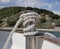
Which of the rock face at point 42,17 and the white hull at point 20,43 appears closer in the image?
the white hull at point 20,43

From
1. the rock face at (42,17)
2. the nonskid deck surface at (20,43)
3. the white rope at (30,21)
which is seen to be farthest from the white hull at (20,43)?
the rock face at (42,17)

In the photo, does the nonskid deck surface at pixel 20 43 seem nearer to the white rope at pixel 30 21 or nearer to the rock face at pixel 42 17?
the white rope at pixel 30 21

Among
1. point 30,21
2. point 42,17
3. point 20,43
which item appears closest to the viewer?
point 30,21

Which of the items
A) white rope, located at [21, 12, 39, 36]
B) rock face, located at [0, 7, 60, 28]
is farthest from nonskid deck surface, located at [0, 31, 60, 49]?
rock face, located at [0, 7, 60, 28]

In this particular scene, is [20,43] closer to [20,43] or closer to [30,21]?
[20,43]

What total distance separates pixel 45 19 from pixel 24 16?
100 ft

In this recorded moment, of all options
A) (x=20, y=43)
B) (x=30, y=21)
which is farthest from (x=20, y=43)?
(x=30, y=21)

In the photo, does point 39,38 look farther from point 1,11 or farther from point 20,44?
point 1,11

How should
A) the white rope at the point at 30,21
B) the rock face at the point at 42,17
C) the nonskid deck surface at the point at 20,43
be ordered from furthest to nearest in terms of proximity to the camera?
1. the rock face at the point at 42,17
2. the white rope at the point at 30,21
3. the nonskid deck surface at the point at 20,43

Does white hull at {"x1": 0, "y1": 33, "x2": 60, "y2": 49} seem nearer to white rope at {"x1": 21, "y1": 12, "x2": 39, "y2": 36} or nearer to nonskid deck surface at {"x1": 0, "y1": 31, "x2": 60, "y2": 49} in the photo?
nonskid deck surface at {"x1": 0, "y1": 31, "x2": 60, "y2": 49}

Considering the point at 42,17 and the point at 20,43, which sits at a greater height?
the point at 20,43

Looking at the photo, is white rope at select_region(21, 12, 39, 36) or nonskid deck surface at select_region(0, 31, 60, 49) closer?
nonskid deck surface at select_region(0, 31, 60, 49)

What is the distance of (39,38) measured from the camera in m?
3.70

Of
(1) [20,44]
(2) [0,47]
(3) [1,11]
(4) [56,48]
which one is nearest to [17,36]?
(1) [20,44]
